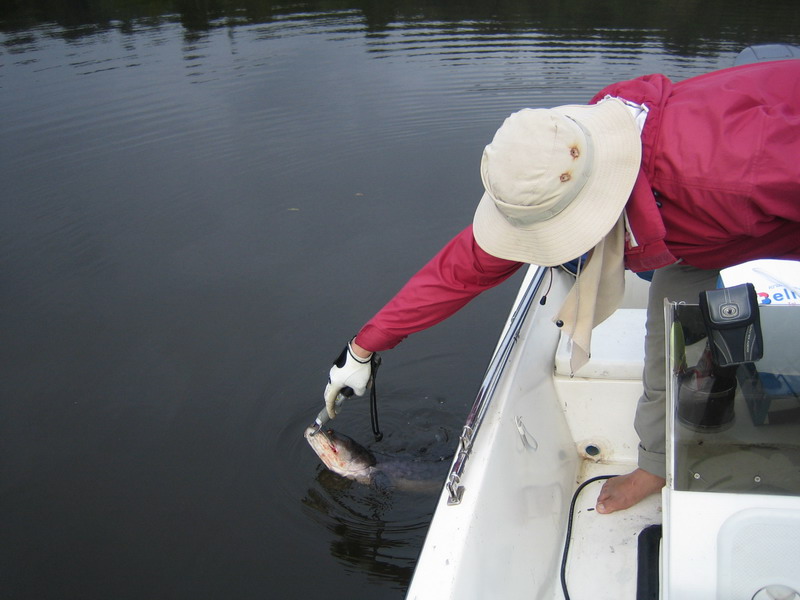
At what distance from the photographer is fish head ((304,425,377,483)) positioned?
3.24 metres

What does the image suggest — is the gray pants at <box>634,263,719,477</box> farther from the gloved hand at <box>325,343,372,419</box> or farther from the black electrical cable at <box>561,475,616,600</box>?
the gloved hand at <box>325,343,372,419</box>

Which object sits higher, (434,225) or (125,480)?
(434,225)

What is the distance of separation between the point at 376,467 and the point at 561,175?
Answer: 2.16m

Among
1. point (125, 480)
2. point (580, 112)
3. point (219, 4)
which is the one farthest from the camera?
point (219, 4)

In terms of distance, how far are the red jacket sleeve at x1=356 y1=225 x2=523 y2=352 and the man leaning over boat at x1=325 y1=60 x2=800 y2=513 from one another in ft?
0.05

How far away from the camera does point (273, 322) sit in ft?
15.6

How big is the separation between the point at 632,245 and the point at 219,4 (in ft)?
46.7

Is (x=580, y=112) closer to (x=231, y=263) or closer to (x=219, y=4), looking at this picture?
(x=231, y=263)

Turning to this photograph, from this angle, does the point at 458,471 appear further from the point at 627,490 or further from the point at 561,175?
the point at 561,175

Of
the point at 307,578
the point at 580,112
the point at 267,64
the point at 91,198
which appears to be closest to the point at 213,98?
the point at 267,64

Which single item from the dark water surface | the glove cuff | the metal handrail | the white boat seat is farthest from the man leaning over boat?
the dark water surface

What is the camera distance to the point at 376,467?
3451 mm

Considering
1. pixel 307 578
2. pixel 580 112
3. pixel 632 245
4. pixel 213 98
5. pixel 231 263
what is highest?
pixel 580 112

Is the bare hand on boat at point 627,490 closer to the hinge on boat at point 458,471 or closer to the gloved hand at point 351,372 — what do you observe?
the hinge on boat at point 458,471
